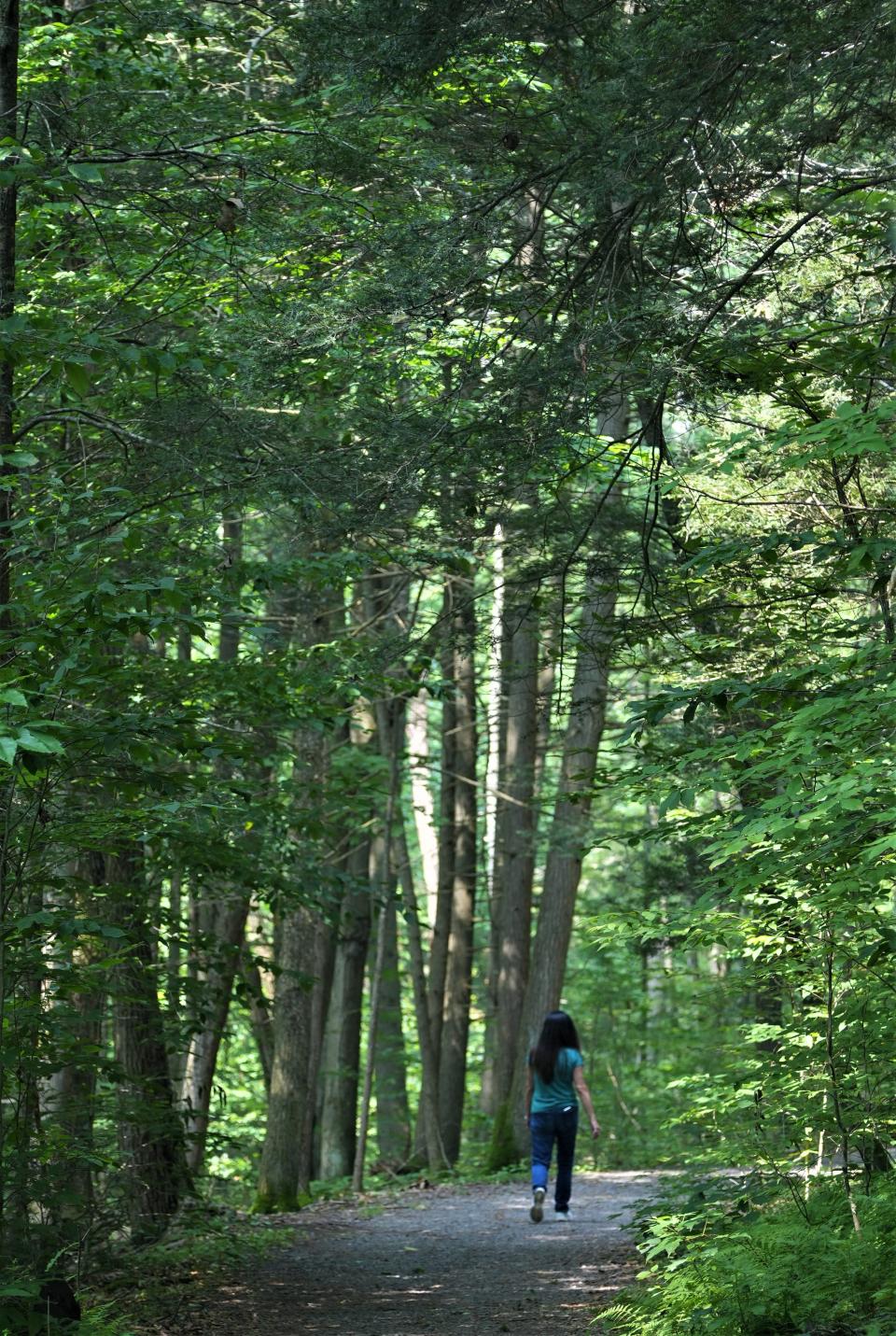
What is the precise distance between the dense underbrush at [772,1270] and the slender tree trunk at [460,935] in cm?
1077

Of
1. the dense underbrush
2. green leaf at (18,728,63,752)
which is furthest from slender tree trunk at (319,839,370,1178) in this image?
green leaf at (18,728,63,752)

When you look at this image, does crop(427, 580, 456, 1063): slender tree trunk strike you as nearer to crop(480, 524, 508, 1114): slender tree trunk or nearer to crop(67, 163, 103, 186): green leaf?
crop(480, 524, 508, 1114): slender tree trunk

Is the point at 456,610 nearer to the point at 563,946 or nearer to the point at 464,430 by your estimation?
the point at 464,430

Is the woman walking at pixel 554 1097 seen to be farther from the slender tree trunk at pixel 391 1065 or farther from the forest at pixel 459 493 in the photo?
the slender tree trunk at pixel 391 1065

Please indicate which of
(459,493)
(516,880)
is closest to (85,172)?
(459,493)

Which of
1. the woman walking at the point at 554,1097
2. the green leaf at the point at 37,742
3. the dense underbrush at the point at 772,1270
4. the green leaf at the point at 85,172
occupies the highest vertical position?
the green leaf at the point at 85,172

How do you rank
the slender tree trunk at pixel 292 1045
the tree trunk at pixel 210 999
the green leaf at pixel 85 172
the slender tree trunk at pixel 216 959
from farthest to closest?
the slender tree trunk at pixel 292 1045 → the tree trunk at pixel 210 999 → the slender tree trunk at pixel 216 959 → the green leaf at pixel 85 172

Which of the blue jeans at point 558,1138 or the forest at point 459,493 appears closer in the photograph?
the forest at point 459,493

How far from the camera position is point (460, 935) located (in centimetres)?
1897

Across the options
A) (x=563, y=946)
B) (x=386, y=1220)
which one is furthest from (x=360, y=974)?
(x=386, y=1220)

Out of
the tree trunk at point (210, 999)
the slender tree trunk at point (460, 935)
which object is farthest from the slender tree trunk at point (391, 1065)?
the tree trunk at point (210, 999)

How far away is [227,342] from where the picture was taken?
8.94 metres

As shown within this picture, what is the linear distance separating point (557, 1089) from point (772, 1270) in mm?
5632

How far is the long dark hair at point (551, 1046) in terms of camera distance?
11.6 m
